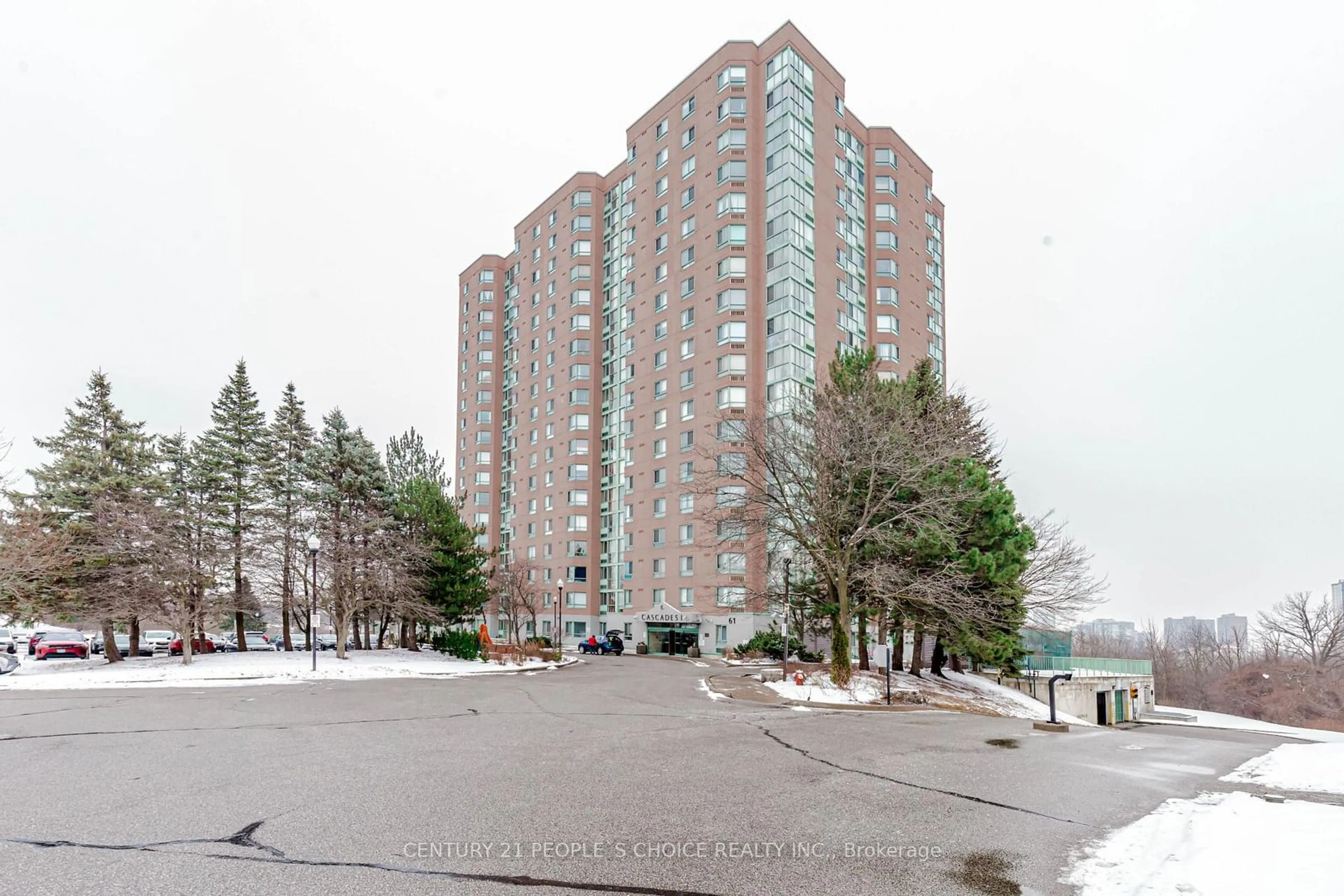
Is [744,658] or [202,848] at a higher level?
[202,848]

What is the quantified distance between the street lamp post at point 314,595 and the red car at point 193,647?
12059mm

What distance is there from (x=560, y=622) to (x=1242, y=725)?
42757 millimetres

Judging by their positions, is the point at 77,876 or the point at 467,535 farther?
the point at 467,535

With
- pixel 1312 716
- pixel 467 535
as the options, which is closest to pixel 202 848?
pixel 467 535

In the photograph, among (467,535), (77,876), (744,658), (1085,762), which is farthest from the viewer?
(744,658)

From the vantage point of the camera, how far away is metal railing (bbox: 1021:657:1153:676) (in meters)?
47.7

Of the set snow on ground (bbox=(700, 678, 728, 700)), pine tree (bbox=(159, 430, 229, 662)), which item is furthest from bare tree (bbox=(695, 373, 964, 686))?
pine tree (bbox=(159, 430, 229, 662))

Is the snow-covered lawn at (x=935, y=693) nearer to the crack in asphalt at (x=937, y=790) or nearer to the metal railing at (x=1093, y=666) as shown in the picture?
the crack in asphalt at (x=937, y=790)

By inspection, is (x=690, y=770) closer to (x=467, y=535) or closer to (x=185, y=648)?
(x=185, y=648)

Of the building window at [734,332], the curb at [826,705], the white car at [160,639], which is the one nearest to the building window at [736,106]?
the building window at [734,332]

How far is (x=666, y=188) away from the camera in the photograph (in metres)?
67.6

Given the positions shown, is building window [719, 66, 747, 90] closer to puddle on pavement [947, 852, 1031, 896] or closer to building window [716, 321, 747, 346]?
building window [716, 321, 747, 346]

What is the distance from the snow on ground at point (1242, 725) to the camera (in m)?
36.7

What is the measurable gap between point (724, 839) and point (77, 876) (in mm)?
4921
